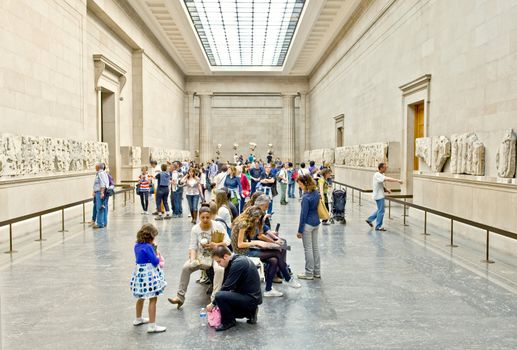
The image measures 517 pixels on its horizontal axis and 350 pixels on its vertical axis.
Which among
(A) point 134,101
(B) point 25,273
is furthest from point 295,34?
(B) point 25,273

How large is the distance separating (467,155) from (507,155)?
1.81m

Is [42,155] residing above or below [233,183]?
above

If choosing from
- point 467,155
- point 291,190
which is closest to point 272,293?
point 467,155

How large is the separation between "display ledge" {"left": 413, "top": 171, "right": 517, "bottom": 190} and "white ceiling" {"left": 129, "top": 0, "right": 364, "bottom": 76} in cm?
1147

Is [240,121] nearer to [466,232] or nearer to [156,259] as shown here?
[466,232]

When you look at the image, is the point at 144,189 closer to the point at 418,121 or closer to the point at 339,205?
the point at 339,205

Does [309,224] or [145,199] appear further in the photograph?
[145,199]

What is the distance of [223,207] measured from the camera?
740 centimetres

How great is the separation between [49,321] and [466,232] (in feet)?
27.4

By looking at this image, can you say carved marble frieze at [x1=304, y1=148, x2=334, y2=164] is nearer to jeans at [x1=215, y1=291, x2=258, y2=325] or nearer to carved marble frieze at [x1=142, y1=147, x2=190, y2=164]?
carved marble frieze at [x1=142, y1=147, x2=190, y2=164]

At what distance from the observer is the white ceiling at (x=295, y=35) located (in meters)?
21.4

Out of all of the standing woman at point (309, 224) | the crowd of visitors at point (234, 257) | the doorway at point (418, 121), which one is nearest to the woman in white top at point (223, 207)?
the crowd of visitors at point (234, 257)

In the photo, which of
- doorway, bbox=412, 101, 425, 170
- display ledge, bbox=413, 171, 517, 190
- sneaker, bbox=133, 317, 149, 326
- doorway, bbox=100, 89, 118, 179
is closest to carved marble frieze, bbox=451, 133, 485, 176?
display ledge, bbox=413, 171, 517, 190

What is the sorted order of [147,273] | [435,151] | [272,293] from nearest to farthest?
[147,273] < [272,293] < [435,151]
